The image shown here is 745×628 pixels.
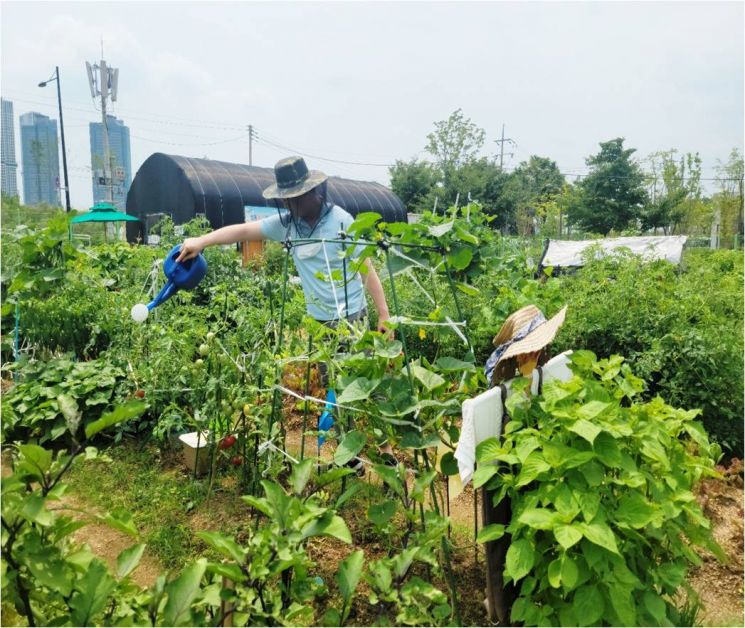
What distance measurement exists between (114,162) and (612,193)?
802 inches

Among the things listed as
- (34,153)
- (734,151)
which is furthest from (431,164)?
(34,153)

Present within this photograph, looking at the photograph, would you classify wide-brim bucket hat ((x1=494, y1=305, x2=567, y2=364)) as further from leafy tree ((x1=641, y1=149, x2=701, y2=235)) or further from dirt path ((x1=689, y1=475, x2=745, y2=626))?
leafy tree ((x1=641, y1=149, x2=701, y2=235))

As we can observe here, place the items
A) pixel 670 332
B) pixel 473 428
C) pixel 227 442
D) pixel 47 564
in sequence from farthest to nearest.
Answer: pixel 670 332
pixel 227 442
pixel 473 428
pixel 47 564

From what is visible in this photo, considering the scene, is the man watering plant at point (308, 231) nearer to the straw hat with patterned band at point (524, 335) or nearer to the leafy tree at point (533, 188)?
the straw hat with patterned band at point (524, 335)

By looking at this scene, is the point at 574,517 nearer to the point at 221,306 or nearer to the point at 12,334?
the point at 221,306

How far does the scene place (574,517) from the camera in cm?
138

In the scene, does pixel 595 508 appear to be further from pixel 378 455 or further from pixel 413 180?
pixel 413 180

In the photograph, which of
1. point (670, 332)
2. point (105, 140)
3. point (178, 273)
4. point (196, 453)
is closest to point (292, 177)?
point (178, 273)

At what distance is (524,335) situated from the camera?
6.18ft

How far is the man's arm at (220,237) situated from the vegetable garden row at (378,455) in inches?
17.9

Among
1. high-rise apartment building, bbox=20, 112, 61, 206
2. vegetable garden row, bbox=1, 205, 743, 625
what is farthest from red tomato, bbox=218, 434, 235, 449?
Result: high-rise apartment building, bbox=20, 112, 61, 206

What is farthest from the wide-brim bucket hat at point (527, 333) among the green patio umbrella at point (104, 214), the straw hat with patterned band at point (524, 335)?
the green patio umbrella at point (104, 214)

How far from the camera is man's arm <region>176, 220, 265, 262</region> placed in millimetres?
2646

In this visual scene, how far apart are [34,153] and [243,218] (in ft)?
51.7
